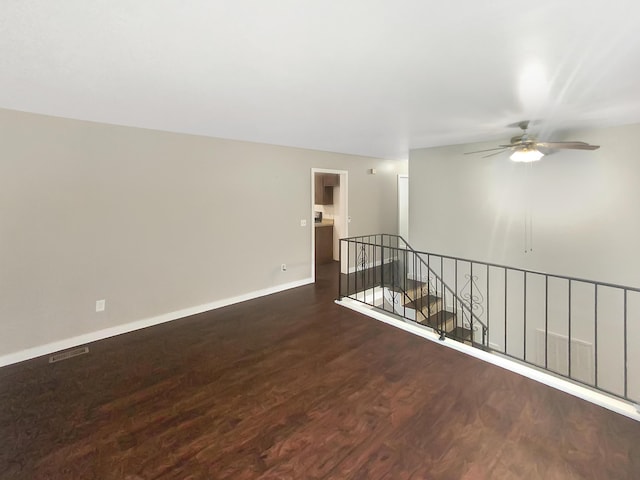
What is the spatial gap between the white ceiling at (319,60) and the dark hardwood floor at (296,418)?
250cm

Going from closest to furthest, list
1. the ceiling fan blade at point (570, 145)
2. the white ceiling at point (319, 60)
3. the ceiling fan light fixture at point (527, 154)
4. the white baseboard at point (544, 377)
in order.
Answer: the white ceiling at point (319, 60) < the white baseboard at point (544, 377) < the ceiling fan blade at point (570, 145) < the ceiling fan light fixture at point (527, 154)

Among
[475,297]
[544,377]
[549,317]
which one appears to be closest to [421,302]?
[475,297]

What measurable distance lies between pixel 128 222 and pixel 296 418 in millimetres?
2960

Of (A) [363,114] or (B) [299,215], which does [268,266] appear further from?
(A) [363,114]

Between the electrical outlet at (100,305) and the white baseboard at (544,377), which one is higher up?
the electrical outlet at (100,305)

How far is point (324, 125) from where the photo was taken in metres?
A: 3.62

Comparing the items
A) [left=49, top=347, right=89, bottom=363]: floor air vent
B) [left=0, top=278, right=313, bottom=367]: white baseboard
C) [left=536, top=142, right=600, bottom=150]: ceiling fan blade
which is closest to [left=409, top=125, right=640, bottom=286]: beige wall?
[left=536, top=142, right=600, bottom=150]: ceiling fan blade

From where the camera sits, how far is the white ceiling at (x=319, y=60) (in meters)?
1.47

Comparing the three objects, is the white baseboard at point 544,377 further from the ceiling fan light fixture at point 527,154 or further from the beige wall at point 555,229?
the ceiling fan light fixture at point 527,154

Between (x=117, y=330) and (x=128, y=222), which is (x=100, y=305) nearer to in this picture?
(x=117, y=330)

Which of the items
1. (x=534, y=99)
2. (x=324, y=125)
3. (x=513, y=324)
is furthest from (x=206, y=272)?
(x=513, y=324)

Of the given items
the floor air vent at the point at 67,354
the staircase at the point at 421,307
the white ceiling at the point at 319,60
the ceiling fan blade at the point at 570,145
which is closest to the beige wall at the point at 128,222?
the floor air vent at the point at 67,354

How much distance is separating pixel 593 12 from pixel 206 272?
438 cm

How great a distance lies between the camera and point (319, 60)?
6.45 feet
